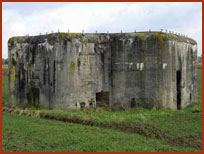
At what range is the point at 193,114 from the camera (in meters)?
13.7

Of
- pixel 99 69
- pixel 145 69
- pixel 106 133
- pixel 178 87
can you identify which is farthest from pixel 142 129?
pixel 178 87

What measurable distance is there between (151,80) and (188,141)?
20.3ft

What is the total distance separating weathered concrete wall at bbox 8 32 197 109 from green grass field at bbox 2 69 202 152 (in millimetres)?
1423

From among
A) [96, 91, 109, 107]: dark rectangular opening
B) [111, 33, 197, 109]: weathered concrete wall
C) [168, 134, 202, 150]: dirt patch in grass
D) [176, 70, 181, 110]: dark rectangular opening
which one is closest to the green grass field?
[168, 134, 202, 150]: dirt patch in grass

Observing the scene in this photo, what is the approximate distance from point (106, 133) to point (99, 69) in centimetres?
593

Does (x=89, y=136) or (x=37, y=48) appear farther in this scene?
(x=37, y=48)

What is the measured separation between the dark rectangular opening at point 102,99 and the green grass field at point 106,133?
202 centimetres

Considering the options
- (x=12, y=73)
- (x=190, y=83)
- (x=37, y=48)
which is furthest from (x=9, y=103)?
(x=190, y=83)

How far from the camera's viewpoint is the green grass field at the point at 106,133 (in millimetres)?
8773

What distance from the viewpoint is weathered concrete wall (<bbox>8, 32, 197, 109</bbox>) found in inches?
583

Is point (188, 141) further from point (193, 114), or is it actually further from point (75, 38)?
point (75, 38)

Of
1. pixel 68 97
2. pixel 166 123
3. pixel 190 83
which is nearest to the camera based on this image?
pixel 166 123

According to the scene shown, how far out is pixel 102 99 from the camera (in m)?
16.2

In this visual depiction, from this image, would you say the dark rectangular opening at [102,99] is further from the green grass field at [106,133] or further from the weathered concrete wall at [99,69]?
the green grass field at [106,133]
